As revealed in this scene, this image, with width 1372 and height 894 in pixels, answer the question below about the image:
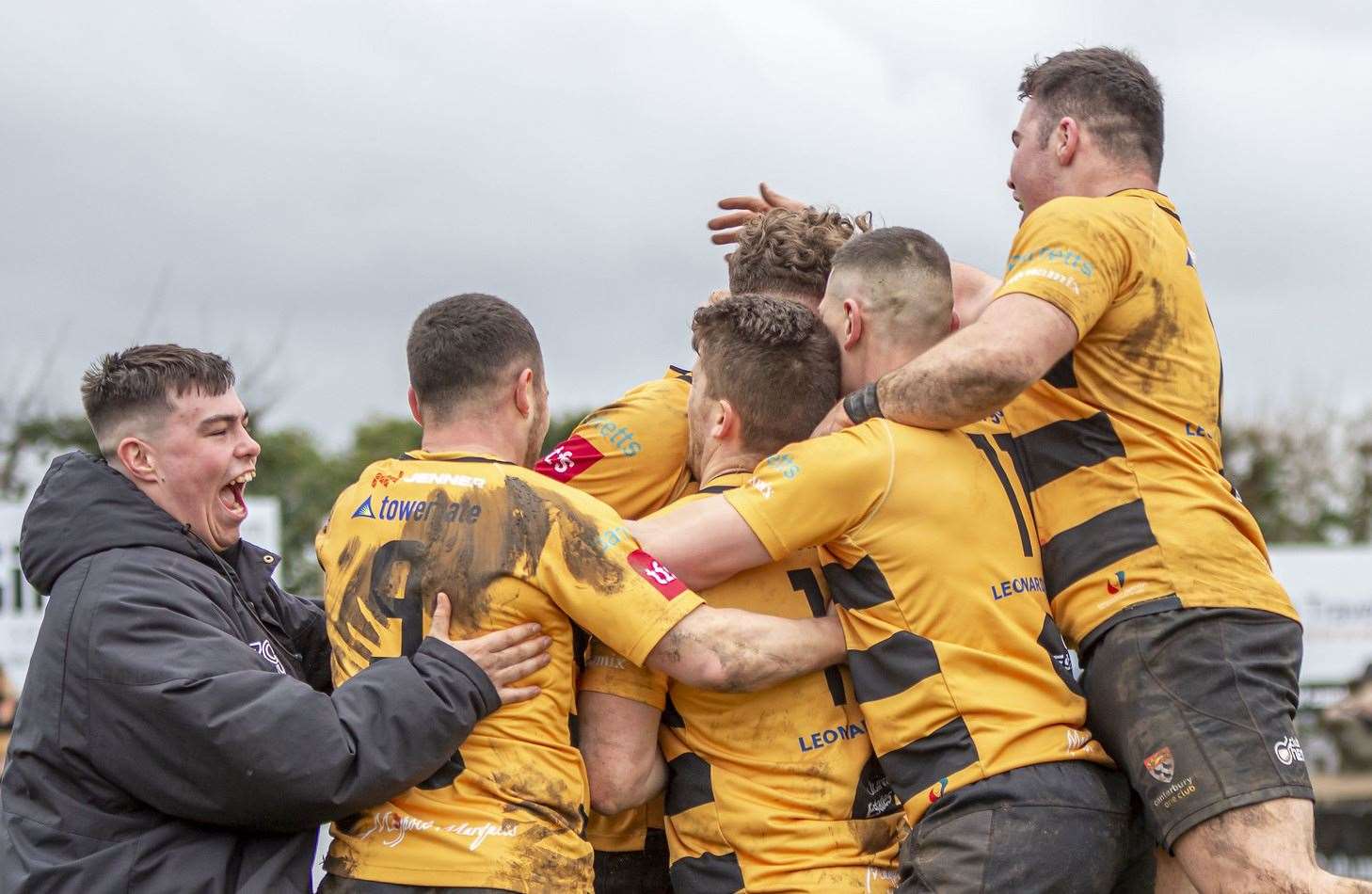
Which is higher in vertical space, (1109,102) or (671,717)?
(1109,102)

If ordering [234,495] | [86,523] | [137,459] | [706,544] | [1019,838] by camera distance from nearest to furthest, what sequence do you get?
[1019,838] < [706,544] < [86,523] < [137,459] < [234,495]

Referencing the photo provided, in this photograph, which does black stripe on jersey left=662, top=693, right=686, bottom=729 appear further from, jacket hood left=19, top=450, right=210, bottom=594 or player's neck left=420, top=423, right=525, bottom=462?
jacket hood left=19, top=450, right=210, bottom=594

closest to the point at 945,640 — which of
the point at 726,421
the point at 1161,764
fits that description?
the point at 1161,764

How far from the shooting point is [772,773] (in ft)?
12.5

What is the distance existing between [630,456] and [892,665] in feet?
3.55

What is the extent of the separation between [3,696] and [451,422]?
13.7m

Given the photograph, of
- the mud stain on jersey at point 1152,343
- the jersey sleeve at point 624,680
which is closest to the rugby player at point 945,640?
the jersey sleeve at point 624,680

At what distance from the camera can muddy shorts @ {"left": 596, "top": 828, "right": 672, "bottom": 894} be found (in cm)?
424

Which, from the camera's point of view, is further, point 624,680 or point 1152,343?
point 1152,343

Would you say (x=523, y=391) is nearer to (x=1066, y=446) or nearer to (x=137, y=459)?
(x=137, y=459)

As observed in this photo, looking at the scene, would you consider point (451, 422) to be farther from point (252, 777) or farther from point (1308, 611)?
point (1308, 611)

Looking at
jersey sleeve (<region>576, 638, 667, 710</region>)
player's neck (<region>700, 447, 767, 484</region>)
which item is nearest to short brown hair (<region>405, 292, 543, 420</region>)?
player's neck (<region>700, 447, 767, 484</region>)

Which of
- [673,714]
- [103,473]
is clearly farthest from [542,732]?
[103,473]

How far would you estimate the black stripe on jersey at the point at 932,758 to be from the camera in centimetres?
362
